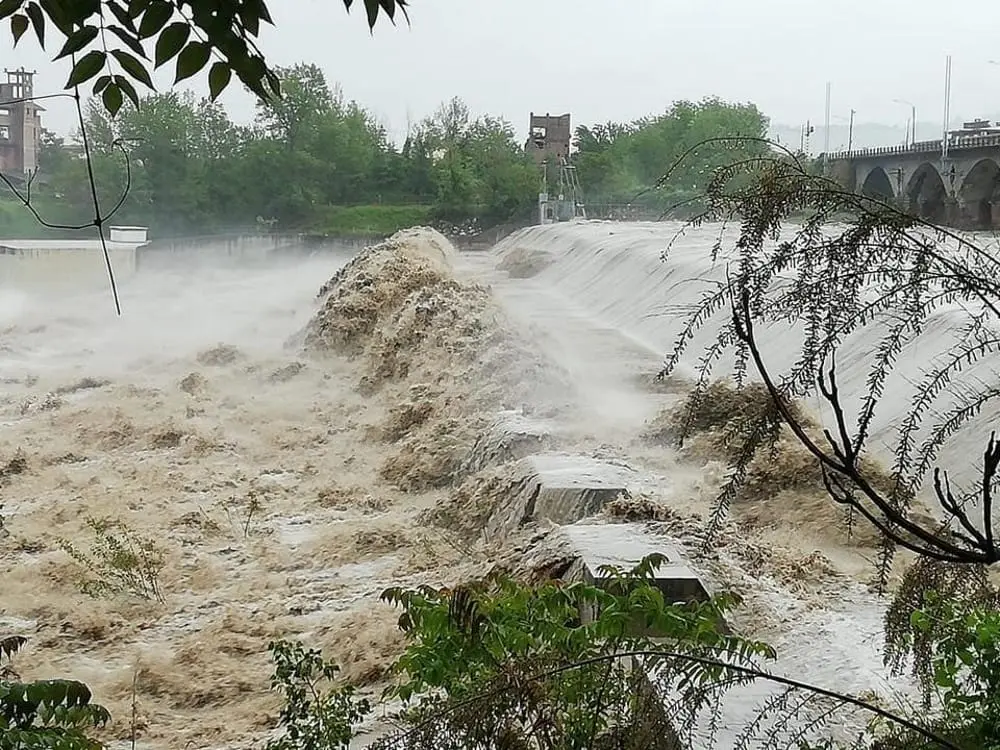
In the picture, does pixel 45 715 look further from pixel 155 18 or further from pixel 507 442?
pixel 507 442

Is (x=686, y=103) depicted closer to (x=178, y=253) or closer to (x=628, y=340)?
(x=178, y=253)

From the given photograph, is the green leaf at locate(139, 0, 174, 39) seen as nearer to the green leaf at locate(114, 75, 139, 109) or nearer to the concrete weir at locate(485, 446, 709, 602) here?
the green leaf at locate(114, 75, 139, 109)

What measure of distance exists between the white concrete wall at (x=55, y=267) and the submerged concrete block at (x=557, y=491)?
1234 cm

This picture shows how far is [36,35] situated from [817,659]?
2747mm

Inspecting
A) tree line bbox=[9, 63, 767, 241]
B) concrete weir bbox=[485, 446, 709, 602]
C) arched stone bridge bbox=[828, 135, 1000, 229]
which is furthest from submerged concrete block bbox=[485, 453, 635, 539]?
tree line bbox=[9, 63, 767, 241]

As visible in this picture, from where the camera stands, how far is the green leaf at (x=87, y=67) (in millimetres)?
1447

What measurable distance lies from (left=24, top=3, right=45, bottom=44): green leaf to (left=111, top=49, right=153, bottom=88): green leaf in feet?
0.39

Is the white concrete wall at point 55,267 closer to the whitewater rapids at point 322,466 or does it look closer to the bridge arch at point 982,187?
the whitewater rapids at point 322,466

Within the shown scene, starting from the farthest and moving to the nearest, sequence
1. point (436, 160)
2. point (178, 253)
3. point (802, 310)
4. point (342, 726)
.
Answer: point (436, 160) → point (178, 253) → point (342, 726) → point (802, 310)

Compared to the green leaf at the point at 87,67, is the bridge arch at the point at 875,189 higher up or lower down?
lower down

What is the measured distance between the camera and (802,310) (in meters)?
1.51

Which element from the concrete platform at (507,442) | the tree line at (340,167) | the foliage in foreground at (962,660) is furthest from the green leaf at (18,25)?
the tree line at (340,167)

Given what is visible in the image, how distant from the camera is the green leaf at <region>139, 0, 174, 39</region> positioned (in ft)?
4.37

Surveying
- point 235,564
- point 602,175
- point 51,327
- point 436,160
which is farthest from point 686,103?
point 235,564
